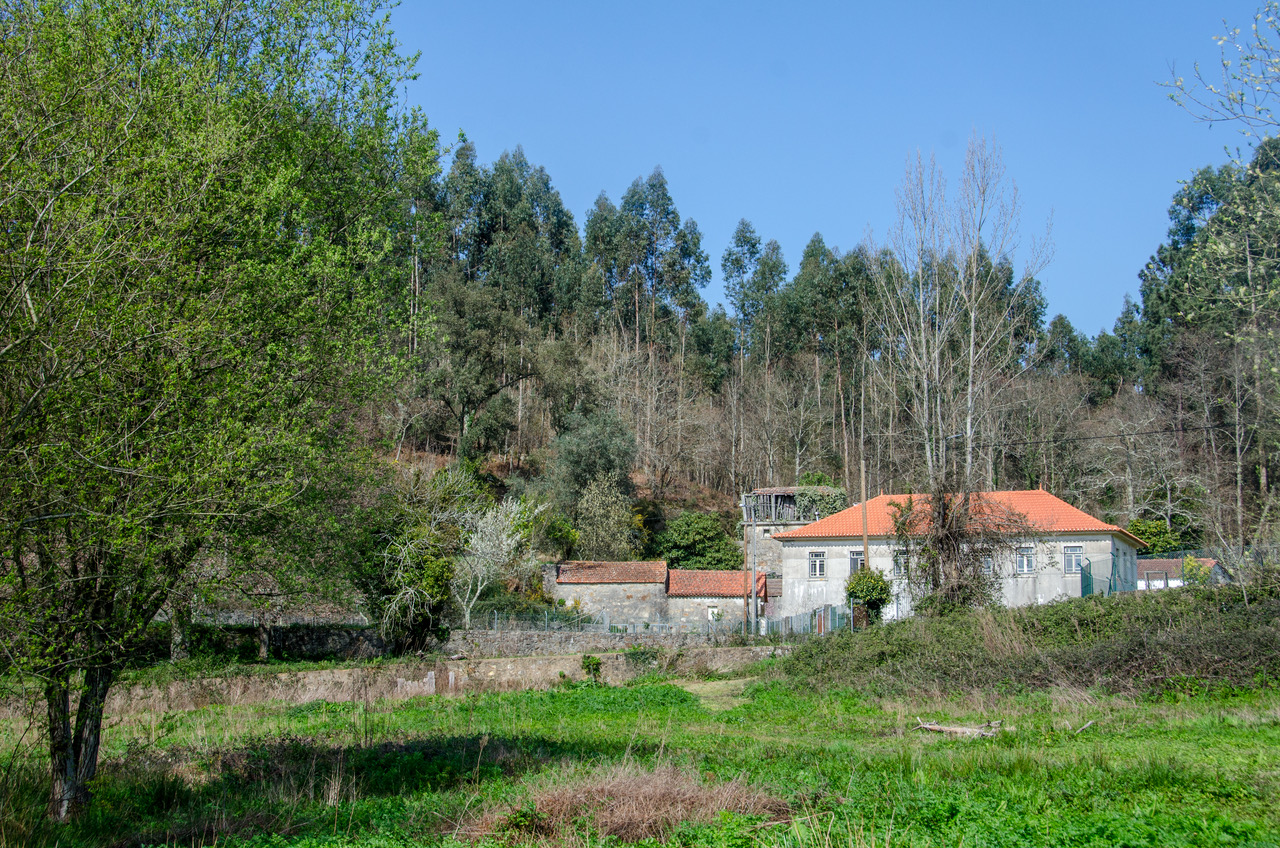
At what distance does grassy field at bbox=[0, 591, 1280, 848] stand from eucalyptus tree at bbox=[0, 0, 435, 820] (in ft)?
5.32

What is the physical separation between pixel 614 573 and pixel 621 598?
1.09m

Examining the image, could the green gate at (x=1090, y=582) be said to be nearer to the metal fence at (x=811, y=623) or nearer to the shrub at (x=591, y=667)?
the metal fence at (x=811, y=623)

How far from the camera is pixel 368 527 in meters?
10.6

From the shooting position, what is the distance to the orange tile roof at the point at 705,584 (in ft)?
117

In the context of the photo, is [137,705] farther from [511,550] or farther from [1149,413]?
[1149,413]

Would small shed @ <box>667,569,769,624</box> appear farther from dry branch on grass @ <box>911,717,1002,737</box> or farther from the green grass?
dry branch on grass @ <box>911,717,1002,737</box>

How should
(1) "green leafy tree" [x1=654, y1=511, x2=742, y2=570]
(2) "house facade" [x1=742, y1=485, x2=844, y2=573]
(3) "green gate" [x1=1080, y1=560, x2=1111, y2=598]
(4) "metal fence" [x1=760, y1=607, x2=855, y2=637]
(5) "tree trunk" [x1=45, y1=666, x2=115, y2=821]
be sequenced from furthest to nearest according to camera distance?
(2) "house facade" [x1=742, y1=485, x2=844, y2=573] < (1) "green leafy tree" [x1=654, y1=511, x2=742, y2=570] < (3) "green gate" [x1=1080, y1=560, x2=1111, y2=598] < (4) "metal fence" [x1=760, y1=607, x2=855, y2=637] < (5) "tree trunk" [x1=45, y1=666, x2=115, y2=821]

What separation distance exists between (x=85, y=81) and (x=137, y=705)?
1409cm

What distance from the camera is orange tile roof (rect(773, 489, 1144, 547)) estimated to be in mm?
32469

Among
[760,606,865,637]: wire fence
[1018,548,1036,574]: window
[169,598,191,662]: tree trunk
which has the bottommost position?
[760,606,865,637]: wire fence

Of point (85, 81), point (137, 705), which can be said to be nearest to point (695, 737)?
point (85, 81)

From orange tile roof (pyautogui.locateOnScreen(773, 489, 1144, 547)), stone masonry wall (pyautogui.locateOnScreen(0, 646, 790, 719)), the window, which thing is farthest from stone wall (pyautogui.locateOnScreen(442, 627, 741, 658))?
the window

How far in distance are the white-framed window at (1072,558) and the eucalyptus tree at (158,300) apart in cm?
2979

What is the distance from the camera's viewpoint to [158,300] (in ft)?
26.1
